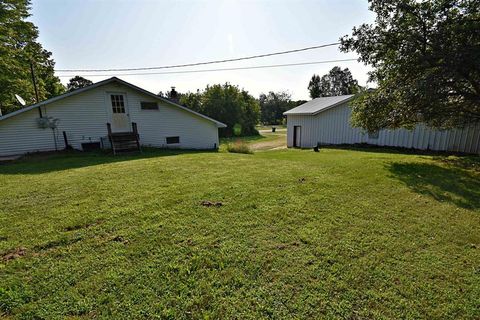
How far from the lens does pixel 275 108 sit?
76125mm

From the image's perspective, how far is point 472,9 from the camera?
7.39 m

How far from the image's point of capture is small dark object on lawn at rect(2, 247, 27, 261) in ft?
9.12

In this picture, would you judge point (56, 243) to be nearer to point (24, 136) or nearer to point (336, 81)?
point (24, 136)

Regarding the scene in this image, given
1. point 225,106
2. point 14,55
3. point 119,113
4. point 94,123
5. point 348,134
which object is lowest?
point 348,134

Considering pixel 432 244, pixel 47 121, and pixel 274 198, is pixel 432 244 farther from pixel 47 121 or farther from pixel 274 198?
pixel 47 121

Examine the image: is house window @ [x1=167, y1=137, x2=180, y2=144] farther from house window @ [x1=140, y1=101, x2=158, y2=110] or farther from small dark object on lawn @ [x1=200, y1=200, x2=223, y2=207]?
small dark object on lawn @ [x1=200, y1=200, x2=223, y2=207]

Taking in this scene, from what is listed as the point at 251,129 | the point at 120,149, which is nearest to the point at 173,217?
the point at 120,149

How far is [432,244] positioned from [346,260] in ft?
4.83

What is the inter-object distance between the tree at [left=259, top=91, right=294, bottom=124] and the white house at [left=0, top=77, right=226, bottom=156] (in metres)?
59.9

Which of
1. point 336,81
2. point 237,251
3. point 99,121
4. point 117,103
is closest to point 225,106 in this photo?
point 117,103

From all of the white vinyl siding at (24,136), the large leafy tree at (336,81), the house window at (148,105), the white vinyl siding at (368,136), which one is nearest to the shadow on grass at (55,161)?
the white vinyl siding at (24,136)

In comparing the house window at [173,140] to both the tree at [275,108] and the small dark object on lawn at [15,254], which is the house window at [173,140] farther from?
the tree at [275,108]

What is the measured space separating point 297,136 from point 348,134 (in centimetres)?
420

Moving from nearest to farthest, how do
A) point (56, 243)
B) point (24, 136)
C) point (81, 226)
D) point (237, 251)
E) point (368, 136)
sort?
point (237, 251), point (56, 243), point (81, 226), point (24, 136), point (368, 136)
